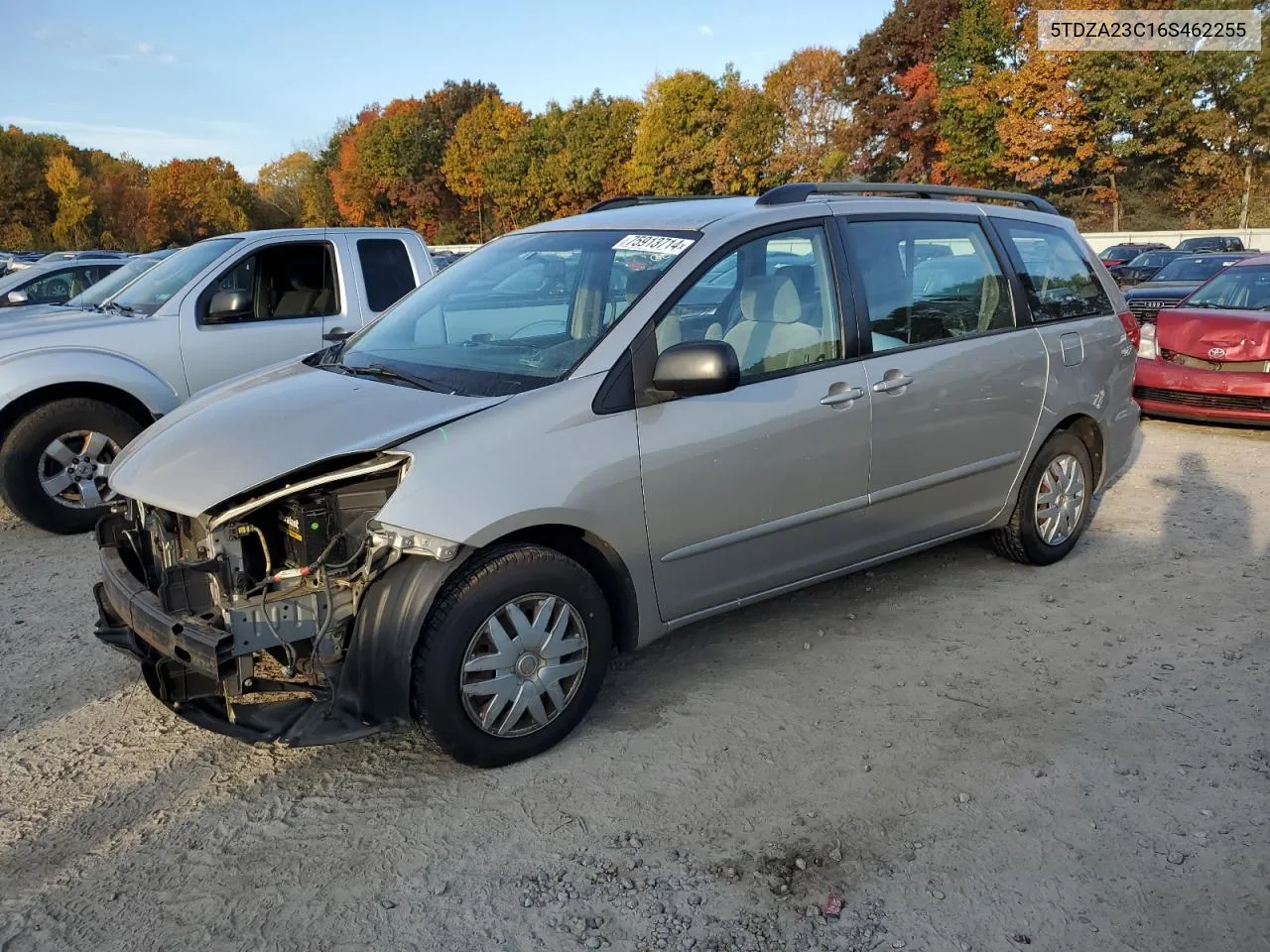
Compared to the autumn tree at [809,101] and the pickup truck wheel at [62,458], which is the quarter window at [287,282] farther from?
the autumn tree at [809,101]

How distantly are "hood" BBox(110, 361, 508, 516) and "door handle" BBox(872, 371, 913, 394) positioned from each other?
1.73m

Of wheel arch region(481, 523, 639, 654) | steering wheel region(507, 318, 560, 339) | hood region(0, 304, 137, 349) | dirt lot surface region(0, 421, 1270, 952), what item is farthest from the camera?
hood region(0, 304, 137, 349)

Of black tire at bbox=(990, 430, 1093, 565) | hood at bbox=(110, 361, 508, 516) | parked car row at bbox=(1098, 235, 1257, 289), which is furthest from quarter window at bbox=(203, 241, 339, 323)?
parked car row at bbox=(1098, 235, 1257, 289)

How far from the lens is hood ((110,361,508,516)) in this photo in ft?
9.94

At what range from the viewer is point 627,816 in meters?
3.07

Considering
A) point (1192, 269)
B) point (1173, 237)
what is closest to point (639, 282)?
point (1192, 269)

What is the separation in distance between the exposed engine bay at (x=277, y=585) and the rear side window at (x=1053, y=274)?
3.47 meters

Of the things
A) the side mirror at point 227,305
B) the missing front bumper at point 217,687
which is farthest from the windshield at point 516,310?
the side mirror at point 227,305

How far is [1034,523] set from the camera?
16.7ft

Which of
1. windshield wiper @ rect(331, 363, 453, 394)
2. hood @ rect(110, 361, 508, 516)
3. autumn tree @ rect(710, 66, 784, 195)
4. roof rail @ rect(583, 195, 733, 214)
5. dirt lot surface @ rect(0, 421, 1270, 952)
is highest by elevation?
autumn tree @ rect(710, 66, 784, 195)

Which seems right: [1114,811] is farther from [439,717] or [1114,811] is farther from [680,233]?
[680,233]

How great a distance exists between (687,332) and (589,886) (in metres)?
1.93

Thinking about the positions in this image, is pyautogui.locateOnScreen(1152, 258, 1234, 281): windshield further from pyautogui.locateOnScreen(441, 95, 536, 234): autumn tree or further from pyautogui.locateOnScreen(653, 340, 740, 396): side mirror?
pyautogui.locateOnScreen(441, 95, 536, 234): autumn tree

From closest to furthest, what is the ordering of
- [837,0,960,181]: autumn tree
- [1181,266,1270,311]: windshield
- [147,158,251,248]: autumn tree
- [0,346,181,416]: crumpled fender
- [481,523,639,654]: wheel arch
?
[481,523,639,654]: wheel arch < [0,346,181,416]: crumpled fender < [1181,266,1270,311]: windshield < [837,0,960,181]: autumn tree < [147,158,251,248]: autumn tree
